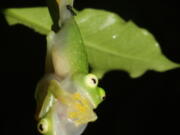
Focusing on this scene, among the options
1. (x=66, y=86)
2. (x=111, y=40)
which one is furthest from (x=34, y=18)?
(x=66, y=86)

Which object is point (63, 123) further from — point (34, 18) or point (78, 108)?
point (34, 18)

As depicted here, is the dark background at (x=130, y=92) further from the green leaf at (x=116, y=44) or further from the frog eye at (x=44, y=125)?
the frog eye at (x=44, y=125)

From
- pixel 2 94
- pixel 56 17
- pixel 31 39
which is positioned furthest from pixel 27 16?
pixel 56 17

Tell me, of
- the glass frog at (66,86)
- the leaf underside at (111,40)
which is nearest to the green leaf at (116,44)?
the leaf underside at (111,40)

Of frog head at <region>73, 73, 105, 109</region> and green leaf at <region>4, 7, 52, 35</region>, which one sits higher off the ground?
frog head at <region>73, 73, 105, 109</region>

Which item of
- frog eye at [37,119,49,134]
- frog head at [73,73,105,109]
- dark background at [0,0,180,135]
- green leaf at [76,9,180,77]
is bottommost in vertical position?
dark background at [0,0,180,135]

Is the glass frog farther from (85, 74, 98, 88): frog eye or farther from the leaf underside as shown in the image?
the leaf underside

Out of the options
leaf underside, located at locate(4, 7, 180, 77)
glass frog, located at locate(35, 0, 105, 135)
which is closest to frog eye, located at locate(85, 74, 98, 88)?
glass frog, located at locate(35, 0, 105, 135)
